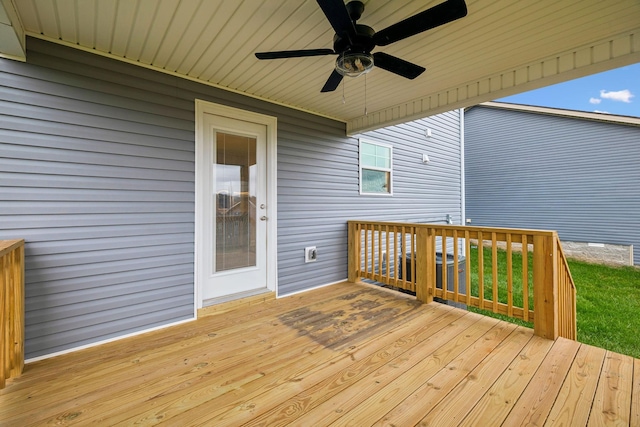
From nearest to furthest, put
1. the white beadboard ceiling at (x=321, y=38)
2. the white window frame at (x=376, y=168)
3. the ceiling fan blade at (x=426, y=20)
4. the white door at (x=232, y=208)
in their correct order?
the ceiling fan blade at (x=426, y=20) → the white beadboard ceiling at (x=321, y=38) → the white door at (x=232, y=208) → the white window frame at (x=376, y=168)

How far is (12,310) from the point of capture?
73.7 inches

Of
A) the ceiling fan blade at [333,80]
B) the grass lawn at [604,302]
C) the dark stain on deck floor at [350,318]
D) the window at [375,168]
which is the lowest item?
the grass lawn at [604,302]

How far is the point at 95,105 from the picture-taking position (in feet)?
7.74

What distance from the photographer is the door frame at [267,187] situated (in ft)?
9.45

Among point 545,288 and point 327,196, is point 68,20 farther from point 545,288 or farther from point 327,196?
point 545,288

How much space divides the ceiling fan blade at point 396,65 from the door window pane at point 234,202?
6.25 ft

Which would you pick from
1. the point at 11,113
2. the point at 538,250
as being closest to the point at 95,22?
the point at 11,113

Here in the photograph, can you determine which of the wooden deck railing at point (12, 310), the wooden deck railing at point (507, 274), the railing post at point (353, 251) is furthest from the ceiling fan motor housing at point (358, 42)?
the railing post at point (353, 251)

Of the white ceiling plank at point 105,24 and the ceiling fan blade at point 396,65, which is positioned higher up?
the white ceiling plank at point 105,24

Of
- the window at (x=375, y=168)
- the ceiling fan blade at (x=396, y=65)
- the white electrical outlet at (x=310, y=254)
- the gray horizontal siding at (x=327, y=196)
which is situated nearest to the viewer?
the ceiling fan blade at (x=396, y=65)

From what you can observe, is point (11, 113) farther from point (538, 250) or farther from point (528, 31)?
point (538, 250)

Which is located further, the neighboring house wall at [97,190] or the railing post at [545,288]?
the railing post at [545,288]

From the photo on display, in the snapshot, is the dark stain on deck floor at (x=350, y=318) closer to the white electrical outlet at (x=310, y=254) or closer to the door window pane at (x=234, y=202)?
the white electrical outlet at (x=310, y=254)

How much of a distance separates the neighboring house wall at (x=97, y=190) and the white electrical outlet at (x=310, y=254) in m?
1.51
